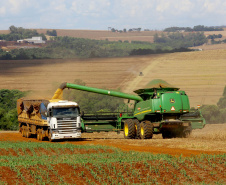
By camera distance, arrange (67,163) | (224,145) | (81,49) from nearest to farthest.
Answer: (67,163) < (224,145) < (81,49)

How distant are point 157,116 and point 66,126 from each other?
6145 millimetres

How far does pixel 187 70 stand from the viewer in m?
98.8

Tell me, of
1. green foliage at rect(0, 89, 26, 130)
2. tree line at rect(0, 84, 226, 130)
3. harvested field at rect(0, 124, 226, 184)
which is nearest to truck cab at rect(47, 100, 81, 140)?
harvested field at rect(0, 124, 226, 184)

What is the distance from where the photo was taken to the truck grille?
111ft

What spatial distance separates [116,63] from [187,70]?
16859mm

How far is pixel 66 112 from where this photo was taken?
34031 millimetres

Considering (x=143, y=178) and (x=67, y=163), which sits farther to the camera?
(x=67, y=163)

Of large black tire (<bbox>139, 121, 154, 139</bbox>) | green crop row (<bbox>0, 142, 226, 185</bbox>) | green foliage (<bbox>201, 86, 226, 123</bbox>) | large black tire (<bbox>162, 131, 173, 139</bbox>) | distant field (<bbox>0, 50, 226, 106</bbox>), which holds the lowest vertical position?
green foliage (<bbox>201, 86, 226, 123</bbox>)

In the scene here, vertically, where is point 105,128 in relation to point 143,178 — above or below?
below

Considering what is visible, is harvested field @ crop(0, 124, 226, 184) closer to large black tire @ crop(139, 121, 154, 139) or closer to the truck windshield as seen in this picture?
large black tire @ crop(139, 121, 154, 139)

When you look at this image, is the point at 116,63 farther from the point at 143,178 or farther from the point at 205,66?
the point at 143,178

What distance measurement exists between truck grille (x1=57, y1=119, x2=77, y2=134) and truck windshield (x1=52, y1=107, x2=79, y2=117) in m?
0.40

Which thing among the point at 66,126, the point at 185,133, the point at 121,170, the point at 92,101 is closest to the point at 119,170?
the point at 121,170

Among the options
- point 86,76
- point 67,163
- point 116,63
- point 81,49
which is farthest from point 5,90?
point 81,49
